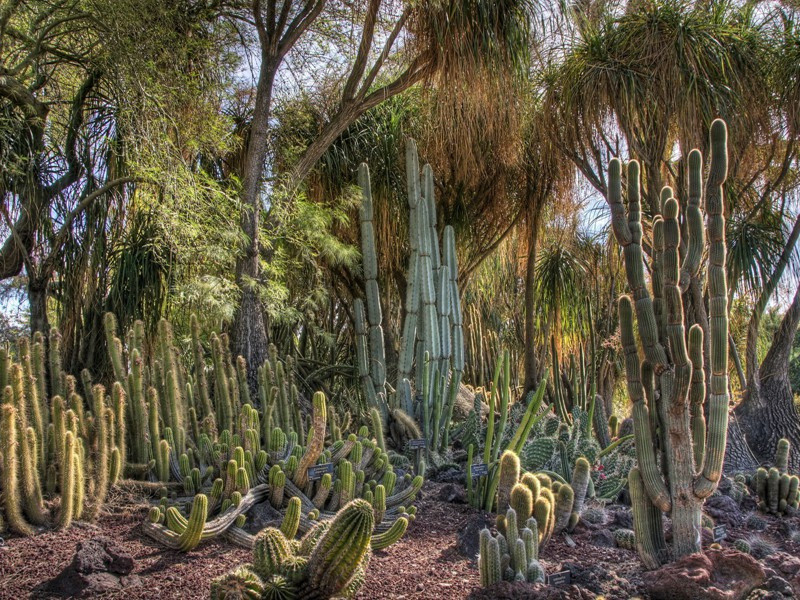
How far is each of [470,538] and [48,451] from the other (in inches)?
87.3

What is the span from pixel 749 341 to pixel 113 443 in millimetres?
6004

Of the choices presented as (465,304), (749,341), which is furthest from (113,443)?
(465,304)

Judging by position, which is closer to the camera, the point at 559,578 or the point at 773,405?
the point at 559,578

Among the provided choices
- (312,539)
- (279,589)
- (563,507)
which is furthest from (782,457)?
(279,589)

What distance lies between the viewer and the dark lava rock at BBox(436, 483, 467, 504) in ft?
15.3

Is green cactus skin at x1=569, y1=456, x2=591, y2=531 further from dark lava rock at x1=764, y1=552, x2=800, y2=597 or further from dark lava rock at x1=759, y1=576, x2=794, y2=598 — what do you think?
dark lava rock at x1=759, y1=576, x2=794, y2=598

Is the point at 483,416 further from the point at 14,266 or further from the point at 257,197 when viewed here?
the point at 14,266

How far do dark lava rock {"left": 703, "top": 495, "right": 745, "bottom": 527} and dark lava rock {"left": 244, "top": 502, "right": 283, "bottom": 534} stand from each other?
2.69 meters

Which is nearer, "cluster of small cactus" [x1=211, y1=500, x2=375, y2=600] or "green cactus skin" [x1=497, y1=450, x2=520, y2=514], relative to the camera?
"cluster of small cactus" [x1=211, y1=500, x2=375, y2=600]

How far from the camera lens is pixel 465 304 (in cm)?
1113

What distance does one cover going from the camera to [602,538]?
4117 millimetres

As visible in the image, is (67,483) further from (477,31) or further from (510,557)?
(477,31)

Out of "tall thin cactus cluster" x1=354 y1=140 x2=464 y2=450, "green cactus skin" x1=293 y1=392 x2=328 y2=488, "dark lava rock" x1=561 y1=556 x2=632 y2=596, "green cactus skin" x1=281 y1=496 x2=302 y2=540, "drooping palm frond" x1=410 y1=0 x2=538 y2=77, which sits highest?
"drooping palm frond" x1=410 y1=0 x2=538 y2=77

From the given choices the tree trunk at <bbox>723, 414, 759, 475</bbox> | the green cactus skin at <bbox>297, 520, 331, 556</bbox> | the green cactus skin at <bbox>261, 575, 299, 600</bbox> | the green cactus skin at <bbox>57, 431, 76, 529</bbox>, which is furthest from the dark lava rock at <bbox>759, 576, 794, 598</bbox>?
the tree trunk at <bbox>723, 414, 759, 475</bbox>
